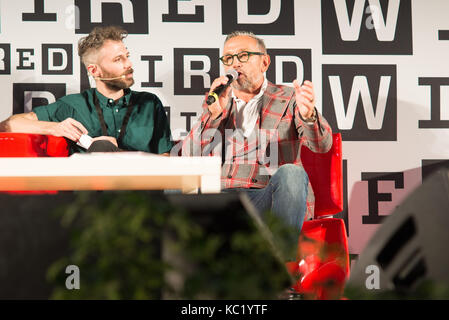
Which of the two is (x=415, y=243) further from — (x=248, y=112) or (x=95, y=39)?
(x=95, y=39)

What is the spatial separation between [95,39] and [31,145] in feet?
3.12

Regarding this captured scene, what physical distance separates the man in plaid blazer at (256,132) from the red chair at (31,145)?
0.66 m

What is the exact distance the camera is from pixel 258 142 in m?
3.24

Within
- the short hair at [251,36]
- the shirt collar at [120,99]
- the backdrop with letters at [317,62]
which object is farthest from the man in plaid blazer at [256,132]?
the shirt collar at [120,99]

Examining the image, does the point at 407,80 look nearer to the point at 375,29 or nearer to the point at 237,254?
the point at 375,29

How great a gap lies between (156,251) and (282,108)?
2.46 m

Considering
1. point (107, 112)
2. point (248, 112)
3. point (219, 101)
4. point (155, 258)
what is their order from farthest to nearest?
1. point (107, 112)
2. point (248, 112)
3. point (219, 101)
4. point (155, 258)

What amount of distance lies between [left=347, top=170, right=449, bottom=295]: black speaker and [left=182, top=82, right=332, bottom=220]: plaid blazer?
2.15 metres

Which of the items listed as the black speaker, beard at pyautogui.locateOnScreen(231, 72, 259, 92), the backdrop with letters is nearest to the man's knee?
beard at pyautogui.locateOnScreen(231, 72, 259, 92)

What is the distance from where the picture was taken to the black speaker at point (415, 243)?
0.84m

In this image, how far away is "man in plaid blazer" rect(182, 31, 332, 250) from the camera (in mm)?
2941

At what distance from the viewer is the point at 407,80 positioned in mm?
3947

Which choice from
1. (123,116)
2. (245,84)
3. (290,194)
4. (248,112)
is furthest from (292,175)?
(123,116)
